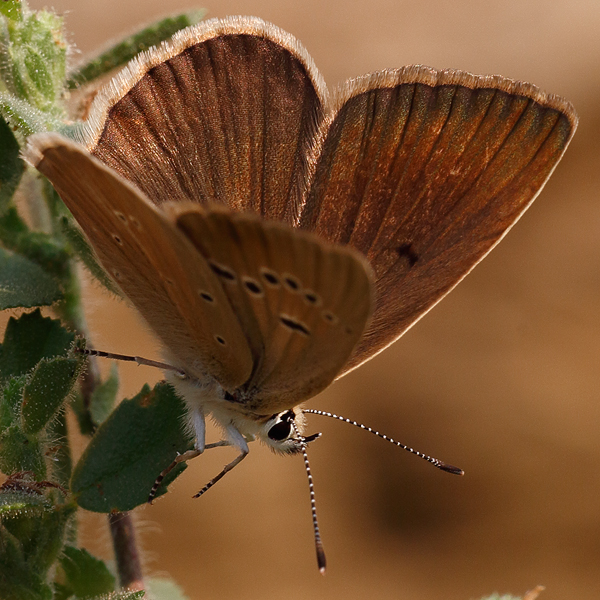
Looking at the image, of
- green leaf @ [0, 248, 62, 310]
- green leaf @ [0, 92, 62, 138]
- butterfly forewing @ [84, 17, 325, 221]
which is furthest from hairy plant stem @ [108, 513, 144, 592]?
green leaf @ [0, 92, 62, 138]

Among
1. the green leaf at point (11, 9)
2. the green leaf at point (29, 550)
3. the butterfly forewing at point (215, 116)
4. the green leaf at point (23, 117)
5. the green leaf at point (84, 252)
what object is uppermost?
the green leaf at point (11, 9)

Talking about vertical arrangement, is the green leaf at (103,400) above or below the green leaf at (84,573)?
above

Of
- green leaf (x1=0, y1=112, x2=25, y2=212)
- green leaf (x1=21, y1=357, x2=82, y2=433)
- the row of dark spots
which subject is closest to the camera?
the row of dark spots

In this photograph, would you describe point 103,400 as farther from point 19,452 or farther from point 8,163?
point 8,163

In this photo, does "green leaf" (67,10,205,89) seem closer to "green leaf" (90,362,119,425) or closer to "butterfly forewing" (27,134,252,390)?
"butterfly forewing" (27,134,252,390)

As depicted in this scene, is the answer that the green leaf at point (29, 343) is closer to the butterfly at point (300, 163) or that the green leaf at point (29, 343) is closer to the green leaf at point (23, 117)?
the butterfly at point (300, 163)

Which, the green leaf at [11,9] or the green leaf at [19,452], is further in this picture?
the green leaf at [11,9]

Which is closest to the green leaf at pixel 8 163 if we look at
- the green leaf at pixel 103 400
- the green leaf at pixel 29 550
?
the green leaf at pixel 103 400
